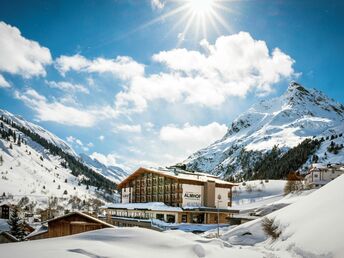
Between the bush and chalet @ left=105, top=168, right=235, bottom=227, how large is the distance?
38305 mm

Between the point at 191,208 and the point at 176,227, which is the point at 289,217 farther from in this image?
the point at 191,208

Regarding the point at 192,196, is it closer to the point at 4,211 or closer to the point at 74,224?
the point at 74,224

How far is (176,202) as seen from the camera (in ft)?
212

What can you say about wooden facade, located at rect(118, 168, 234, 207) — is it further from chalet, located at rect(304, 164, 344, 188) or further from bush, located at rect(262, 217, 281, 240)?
Result: bush, located at rect(262, 217, 281, 240)

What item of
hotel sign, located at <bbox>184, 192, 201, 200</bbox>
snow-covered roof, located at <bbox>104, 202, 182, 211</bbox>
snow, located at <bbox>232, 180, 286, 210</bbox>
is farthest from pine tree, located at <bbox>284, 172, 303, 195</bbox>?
snow-covered roof, located at <bbox>104, 202, 182, 211</bbox>

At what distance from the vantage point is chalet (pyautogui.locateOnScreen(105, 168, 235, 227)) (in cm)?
6120

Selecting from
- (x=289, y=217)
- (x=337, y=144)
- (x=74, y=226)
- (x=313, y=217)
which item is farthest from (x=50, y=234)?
(x=337, y=144)

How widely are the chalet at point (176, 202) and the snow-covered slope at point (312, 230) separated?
38.6m

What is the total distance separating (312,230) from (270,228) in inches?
274

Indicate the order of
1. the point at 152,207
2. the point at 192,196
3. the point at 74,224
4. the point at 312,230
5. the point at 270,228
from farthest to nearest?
the point at 192,196 → the point at 152,207 → the point at 74,224 → the point at 270,228 → the point at 312,230

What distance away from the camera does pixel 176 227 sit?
54.3 metres

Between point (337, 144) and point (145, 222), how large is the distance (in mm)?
165993

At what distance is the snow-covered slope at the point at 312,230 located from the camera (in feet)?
41.8

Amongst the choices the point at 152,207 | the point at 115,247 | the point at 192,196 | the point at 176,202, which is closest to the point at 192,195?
the point at 192,196
